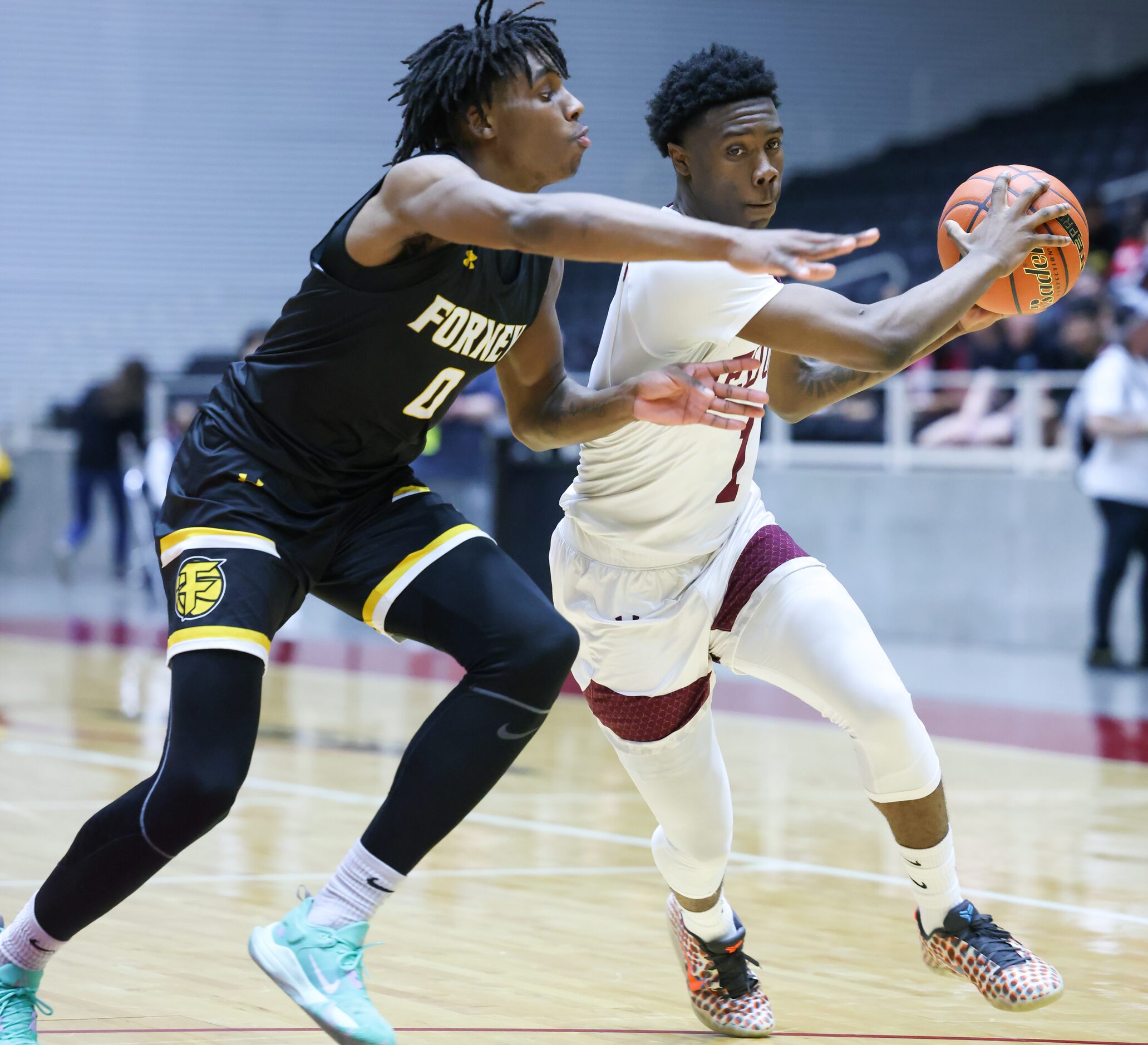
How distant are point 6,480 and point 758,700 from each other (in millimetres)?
8671

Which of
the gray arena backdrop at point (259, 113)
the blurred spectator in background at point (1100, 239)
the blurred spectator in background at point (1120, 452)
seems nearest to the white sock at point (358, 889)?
the blurred spectator in background at point (1120, 452)

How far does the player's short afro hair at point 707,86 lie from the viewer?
11.6 feet

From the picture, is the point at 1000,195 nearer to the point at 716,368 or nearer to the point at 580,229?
the point at 716,368

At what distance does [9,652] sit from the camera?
10727 mm

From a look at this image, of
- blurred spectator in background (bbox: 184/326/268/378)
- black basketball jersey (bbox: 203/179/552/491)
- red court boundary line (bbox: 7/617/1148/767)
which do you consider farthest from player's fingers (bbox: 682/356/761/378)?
blurred spectator in background (bbox: 184/326/268/378)

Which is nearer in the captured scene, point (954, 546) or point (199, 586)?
point (199, 586)

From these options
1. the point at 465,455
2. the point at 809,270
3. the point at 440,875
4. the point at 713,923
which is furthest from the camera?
the point at 465,455

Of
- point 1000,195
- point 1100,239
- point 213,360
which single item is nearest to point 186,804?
point 1000,195

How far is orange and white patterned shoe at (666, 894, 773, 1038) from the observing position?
3521 mm

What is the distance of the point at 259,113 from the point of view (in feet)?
64.3

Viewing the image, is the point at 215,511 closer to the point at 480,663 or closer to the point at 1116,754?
the point at 480,663

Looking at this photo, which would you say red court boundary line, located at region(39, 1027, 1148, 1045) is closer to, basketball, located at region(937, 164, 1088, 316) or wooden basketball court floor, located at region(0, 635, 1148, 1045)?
wooden basketball court floor, located at region(0, 635, 1148, 1045)

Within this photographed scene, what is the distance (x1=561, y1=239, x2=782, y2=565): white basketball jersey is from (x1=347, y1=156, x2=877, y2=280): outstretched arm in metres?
0.67

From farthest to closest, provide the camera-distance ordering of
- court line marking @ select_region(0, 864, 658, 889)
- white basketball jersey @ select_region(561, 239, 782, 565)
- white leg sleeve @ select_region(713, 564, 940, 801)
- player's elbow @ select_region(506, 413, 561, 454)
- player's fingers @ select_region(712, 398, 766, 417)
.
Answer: court line marking @ select_region(0, 864, 658, 889)
player's elbow @ select_region(506, 413, 561, 454)
white basketball jersey @ select_region(561, 239, 782, 565)
white leg sleeve @ select_region(713, 564, 940, 801)
player's fingers @ select_region(712, 398, 766, 417)
